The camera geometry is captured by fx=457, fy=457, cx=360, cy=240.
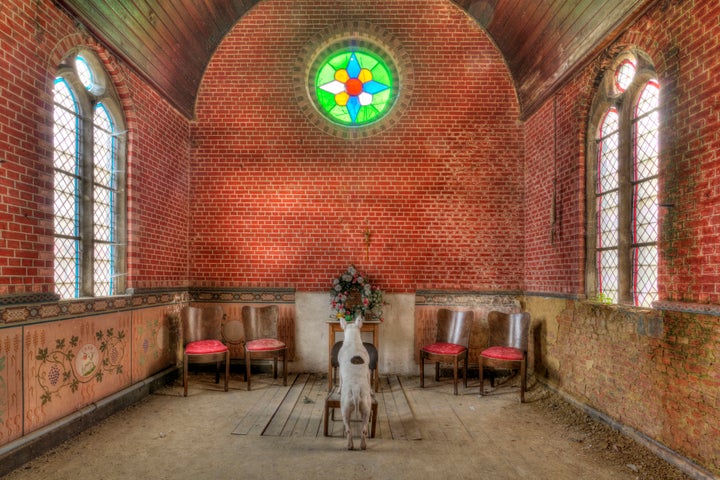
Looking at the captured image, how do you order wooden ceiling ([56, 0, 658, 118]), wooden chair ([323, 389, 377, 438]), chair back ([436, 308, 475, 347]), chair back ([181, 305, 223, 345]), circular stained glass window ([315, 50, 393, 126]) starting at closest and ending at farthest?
wooden chair ([323, 389, 377, 438]) < wooden ceiling ([56, 0, 658, 118]) < chair back ([181, 305, 223, 345]) < chair back ([436, 308, 475, 347]) < circular stained glass window ([315, 50, 393, 126])

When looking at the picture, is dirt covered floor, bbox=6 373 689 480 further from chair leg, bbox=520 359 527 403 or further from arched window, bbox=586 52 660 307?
arched window, bbox=586 52 660 307

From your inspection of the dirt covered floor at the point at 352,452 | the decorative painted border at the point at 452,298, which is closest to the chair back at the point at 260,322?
the dirt covered floor at the point at 352,452

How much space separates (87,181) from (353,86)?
4149 mm

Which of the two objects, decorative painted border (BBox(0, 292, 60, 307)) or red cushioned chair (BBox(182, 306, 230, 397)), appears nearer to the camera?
decorative painted border (BBox(0, 292, 60, 307))

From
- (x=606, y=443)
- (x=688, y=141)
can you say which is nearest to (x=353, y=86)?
(x=688, y=141)

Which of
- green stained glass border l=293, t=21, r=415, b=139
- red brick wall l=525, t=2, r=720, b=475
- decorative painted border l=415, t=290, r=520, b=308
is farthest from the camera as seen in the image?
green stained glass border l=293, t=21, r=415, b=139

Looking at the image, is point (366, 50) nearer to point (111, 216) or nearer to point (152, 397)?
point (111, 216)

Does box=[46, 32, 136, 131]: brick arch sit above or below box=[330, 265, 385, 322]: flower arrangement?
above

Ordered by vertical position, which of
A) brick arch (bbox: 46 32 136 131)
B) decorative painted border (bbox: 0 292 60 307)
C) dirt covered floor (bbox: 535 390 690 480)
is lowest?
dirt covered floor (bbox: 535 390 690 480)

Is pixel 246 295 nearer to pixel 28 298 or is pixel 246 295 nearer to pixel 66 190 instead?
pixel 66 190

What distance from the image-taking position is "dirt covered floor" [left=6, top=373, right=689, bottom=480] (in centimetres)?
360

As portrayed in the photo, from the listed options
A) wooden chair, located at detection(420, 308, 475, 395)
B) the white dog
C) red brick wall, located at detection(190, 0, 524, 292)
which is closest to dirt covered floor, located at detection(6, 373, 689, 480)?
the white dog

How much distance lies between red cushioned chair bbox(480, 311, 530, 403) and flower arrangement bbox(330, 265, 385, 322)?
156 centimetres

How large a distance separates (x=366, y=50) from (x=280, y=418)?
551 cm
